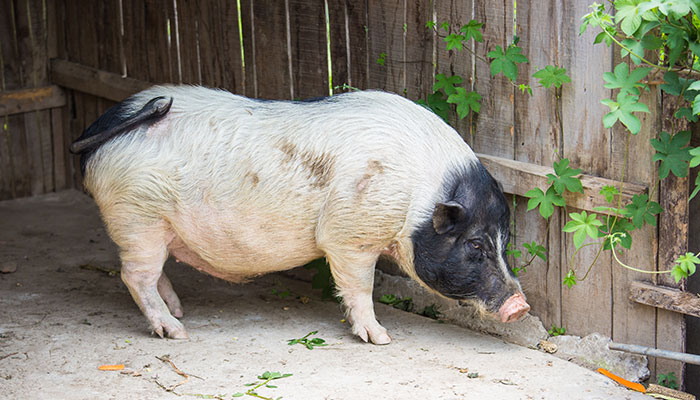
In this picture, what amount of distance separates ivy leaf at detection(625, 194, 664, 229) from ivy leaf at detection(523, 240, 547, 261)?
57cm

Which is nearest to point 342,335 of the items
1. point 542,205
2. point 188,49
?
point 542,205

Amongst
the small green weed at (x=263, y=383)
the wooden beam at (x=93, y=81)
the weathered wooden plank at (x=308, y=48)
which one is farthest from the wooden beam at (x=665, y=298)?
the wooden beam at (x=93, y=81)

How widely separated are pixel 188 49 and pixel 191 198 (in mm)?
2084

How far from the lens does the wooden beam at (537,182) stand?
13.2ft

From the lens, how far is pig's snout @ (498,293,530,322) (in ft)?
13.6

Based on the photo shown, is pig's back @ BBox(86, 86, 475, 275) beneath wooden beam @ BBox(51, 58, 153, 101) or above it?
beneath

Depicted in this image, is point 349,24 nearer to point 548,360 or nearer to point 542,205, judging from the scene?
point 542,205

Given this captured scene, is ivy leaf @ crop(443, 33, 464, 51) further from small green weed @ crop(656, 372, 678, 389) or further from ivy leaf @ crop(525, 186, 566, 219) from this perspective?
small green weed @ crop(656, 372, 678, 389)

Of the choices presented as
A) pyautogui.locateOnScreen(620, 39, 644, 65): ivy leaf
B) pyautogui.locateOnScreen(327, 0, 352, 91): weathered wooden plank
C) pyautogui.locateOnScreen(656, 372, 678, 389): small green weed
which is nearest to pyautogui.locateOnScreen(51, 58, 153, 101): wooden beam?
pyautogui.locateOnScreen(327, 0, 352, 91): weathered wooden plank

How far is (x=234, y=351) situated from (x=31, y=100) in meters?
3.80

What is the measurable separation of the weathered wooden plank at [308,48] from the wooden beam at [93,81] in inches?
59.8

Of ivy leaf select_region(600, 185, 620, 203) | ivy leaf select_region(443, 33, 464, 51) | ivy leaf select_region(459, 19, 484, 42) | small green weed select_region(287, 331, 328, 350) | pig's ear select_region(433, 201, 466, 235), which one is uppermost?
ivy leaf select_region(459, 19, 484, 42)

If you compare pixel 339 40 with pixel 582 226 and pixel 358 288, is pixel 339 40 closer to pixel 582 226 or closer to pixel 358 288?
pixel 358 288

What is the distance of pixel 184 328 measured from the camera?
183 inches
